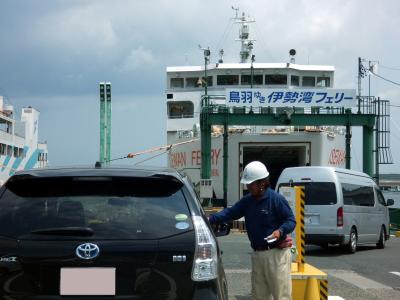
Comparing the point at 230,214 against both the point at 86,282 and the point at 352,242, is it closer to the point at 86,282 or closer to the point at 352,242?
the point at 86,282

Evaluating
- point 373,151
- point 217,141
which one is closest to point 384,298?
point 373,151

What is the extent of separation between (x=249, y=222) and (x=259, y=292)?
2.16ft

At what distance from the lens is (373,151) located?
3288cm

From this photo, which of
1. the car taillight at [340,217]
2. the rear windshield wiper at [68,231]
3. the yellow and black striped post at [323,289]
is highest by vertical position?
the rear windshield wiper at [68,231]

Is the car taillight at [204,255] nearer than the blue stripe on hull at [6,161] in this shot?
Yes

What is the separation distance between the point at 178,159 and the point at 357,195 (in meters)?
23.9

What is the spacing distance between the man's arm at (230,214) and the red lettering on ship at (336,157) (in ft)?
108

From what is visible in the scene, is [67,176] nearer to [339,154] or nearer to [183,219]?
[183,219]

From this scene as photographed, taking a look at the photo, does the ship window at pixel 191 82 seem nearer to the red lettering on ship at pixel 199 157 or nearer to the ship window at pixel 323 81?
the red lettering on ship at pixel 199 157

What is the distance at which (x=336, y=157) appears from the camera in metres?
38.8

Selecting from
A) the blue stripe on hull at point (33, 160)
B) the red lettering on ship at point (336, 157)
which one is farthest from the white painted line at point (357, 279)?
the blue stripe on hull at point (33, 160)

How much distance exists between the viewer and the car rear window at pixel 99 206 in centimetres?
376

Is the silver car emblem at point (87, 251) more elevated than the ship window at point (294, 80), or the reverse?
the ship window at point (294, 80)

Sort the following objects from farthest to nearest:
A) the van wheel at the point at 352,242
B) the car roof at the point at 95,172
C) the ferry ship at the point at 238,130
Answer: the ferry ship at the point at 238,130, the van wheel at the point at 352,242, the car roof at the point at 95,172
